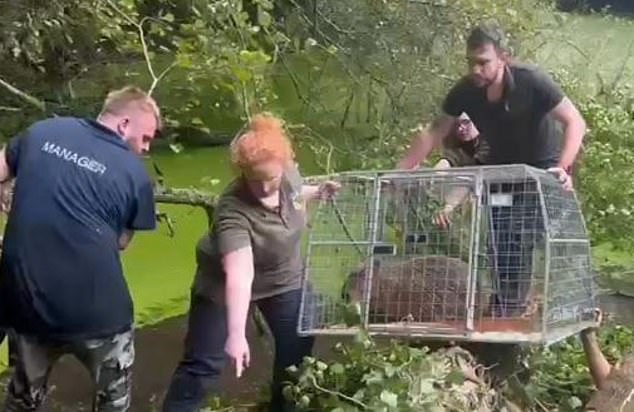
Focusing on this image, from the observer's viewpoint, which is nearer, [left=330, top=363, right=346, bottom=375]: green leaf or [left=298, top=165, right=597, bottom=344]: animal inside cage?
[left=330, top=363, right=346, bottom=375]: green leaf

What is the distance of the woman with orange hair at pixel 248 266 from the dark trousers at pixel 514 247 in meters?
0.68

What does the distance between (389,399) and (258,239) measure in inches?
27.2

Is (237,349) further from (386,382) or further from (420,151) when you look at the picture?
(420,151)

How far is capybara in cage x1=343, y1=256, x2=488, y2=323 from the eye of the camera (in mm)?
4355

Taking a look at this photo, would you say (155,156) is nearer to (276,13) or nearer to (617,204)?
(276,13)

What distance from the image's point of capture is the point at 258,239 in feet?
13.6

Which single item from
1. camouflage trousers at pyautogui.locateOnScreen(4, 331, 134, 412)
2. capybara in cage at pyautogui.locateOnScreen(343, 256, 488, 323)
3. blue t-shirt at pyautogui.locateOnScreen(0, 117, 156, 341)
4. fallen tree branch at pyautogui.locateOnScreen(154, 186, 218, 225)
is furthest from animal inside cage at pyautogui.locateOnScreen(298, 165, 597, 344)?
fallen tree branch at pyautogui.locateOnScreen(154, 186, 218, 225)

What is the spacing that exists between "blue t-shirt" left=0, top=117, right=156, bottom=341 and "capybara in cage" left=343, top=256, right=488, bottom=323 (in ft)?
3.33

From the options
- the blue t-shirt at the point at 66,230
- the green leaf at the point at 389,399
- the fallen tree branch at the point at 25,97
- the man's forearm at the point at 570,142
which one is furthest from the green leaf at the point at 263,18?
the green leaf at the point at 389,399

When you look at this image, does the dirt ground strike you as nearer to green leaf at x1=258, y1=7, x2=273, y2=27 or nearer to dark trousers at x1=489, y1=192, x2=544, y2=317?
dark trousers at x1=489, y1=192, x2=544, y2=317

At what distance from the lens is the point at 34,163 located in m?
3.75

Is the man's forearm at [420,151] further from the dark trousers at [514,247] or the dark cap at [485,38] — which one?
the dark trousers at [514,247]

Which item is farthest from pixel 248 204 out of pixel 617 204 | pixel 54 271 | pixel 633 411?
pixel 617 204

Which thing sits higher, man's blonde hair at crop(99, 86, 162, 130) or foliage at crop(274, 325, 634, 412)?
man's blonde hair at crop(99, 86, 162, 130)
